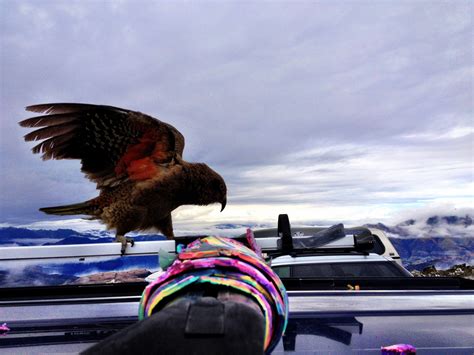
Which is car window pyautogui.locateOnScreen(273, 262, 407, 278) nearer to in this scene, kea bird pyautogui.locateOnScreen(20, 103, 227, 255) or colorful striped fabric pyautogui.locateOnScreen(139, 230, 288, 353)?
kea bird pyautogui.locateOnScreen(20, 103, 227, 255)

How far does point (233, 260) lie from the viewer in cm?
69

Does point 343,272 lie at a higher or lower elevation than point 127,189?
lower

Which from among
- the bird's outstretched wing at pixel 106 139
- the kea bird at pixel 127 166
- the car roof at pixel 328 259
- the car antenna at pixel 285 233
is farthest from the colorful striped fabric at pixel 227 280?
the kea bird at pixel 127 166

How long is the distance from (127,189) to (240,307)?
197 inches

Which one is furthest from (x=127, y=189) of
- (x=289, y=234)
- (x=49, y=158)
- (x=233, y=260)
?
(x=233, y=260)

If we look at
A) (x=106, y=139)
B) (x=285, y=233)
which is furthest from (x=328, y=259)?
(x=106, y=139)

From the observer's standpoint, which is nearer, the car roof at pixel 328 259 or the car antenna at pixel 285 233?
the car antenna at pixel 285 233

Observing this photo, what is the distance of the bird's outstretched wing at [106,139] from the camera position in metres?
4.16

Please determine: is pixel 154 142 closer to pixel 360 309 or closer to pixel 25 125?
pixel 25 125

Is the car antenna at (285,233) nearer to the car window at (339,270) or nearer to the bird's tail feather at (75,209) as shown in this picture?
the car window at (339,270)

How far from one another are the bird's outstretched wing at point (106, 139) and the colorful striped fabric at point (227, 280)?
366 centimetres

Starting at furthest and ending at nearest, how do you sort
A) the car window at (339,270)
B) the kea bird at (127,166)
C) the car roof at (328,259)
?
the kea bird at (127,166) → the car window at (339,270) → the car roof at (328,259)

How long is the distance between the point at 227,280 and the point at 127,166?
15.8ft

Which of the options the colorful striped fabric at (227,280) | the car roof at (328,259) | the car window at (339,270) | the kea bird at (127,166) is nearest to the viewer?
the colorful striped fabric at (227,280)
